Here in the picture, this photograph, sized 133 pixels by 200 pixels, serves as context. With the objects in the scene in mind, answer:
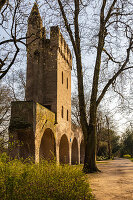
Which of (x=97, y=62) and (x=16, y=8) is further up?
(x=16, y=8)

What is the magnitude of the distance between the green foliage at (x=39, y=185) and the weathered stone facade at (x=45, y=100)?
21.3 feet

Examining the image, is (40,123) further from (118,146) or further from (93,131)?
(118,146)

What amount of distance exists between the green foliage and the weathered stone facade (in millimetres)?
6492

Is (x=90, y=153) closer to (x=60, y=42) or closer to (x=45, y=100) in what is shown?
(x=45, y=100)

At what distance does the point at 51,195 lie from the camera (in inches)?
188

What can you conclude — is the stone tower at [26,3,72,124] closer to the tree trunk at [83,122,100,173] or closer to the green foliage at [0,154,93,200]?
the tree trunk at [83,122,100,173]

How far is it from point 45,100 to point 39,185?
532 inches

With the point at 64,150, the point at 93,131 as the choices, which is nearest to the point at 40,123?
the point at 93,131

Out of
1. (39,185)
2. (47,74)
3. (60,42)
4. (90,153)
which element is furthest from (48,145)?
(39,185)

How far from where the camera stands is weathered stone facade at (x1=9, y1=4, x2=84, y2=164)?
39.1ft

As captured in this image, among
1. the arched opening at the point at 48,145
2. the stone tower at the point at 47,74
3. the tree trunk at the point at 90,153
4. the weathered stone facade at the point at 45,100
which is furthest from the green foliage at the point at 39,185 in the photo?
the stone tower at the point at 47,74

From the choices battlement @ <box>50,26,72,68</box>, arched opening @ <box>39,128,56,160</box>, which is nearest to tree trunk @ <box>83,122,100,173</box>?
arched opening @ <box>39,128,56,160</box>

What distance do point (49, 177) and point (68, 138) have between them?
54.6 feet

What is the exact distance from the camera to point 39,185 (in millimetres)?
4910
